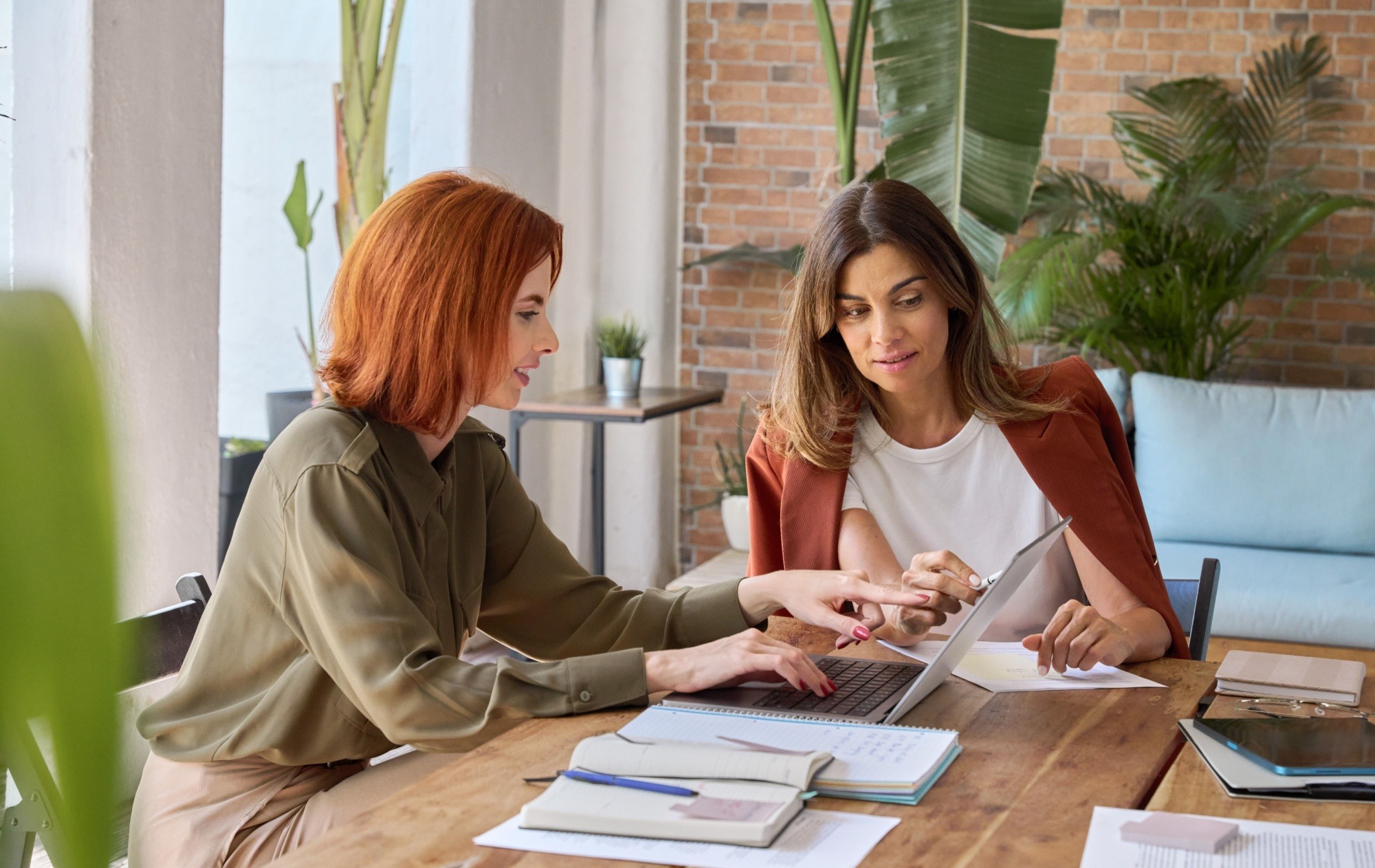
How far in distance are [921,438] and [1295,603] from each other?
1.89 metres

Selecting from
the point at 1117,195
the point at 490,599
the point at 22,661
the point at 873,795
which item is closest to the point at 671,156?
the point at 1117,195

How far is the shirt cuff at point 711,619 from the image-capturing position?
67.4 inches

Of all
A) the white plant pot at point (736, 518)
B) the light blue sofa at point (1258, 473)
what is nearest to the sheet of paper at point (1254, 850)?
the light blue sofa at point (1258, 473)

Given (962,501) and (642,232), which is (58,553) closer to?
(962,501)

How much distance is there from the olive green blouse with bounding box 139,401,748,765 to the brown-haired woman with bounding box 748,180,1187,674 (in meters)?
0.50

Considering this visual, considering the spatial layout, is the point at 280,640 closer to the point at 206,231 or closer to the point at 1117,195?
the point at 206,231

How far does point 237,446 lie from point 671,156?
6.56 feet

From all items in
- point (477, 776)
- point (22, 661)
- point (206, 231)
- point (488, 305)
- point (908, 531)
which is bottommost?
point (477, 776)

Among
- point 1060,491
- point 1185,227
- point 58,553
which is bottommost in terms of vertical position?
point 1060,491

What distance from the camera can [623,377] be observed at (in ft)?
14.5

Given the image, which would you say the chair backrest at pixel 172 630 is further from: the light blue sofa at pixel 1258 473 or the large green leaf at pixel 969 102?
the light blue sofa at pixel 1258 473

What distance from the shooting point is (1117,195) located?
4.62 m

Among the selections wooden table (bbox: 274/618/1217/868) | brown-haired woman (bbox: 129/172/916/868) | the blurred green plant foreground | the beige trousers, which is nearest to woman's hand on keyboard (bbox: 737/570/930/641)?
brown-haired woman (bbox: 129/172/916/868)

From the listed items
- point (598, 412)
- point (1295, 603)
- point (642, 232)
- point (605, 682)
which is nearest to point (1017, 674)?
point (605, 682)
